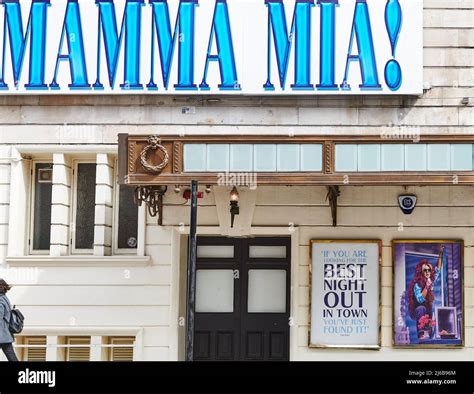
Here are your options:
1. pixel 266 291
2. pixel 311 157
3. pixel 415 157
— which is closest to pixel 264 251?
pixel 266 291

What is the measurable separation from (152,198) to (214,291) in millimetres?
2285

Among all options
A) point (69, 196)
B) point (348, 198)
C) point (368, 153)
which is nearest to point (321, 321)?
point (348, 198)

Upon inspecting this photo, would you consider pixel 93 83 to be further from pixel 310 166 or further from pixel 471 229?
pixel 471 229

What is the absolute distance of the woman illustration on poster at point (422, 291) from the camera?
1770 cm

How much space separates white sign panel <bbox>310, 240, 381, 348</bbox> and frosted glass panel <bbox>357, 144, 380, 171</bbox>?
83.0 inches

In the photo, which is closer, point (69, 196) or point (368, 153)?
point (368, 153)

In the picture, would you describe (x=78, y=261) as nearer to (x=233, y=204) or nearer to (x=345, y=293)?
(x=233, y=204)

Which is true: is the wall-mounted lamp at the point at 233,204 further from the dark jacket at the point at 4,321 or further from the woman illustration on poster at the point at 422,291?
the dark jacket at the point at 4,321

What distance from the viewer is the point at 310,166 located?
16094 mm

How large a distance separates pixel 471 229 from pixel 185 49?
6.28 metres

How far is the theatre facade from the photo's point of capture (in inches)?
699

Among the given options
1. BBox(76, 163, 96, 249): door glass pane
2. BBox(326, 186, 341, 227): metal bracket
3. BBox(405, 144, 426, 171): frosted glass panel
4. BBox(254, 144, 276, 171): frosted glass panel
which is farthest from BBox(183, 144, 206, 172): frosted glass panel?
BBox(405, 144, 426, 171): frosted glass panel
